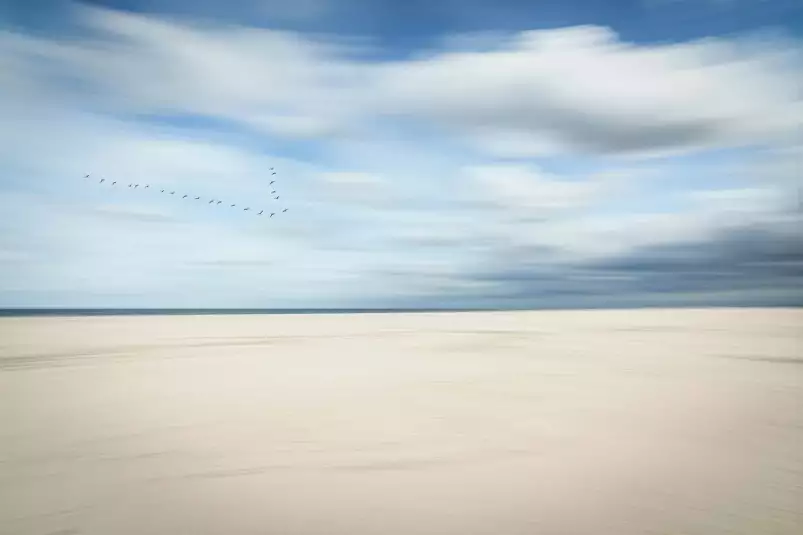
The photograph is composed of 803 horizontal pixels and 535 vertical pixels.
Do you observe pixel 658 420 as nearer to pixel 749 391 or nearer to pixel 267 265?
pixel 749 391

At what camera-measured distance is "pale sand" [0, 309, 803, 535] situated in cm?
138

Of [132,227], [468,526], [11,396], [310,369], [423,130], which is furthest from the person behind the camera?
[310,369]

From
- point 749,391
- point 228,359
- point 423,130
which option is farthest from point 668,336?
point 228,359

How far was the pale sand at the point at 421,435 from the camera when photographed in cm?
138

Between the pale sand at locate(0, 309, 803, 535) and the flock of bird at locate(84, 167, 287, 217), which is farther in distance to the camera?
the flock of bird at locate(84, 167, 287, 217)

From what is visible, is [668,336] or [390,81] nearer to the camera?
[390,81]

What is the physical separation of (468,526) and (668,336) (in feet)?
3.26

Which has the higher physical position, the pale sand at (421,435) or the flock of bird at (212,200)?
the flock of bird at (212,200)

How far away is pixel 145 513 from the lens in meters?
1.38

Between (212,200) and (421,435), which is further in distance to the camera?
(212,200)

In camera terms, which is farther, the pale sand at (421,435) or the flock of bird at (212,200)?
the flock of bird at (212,200)

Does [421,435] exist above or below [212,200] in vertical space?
below

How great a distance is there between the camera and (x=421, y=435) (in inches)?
65.0

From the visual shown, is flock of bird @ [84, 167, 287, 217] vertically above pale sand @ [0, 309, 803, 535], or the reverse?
flock of bird @ [84, 167, 287, 217]
